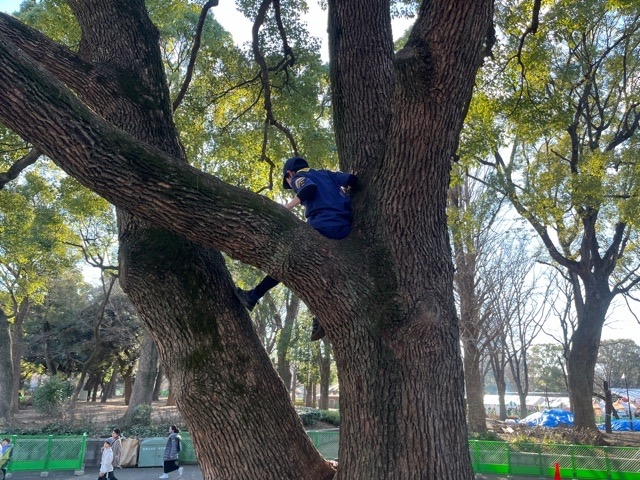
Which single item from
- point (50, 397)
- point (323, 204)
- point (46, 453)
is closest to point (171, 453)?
point (46, 453)

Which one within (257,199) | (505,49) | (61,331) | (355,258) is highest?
(505,49)

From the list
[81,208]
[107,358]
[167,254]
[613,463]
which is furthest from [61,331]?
[167,254]

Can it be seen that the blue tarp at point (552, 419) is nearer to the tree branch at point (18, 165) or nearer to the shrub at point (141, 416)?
the shrub at point (141, 416)

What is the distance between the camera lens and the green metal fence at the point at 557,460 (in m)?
12.0

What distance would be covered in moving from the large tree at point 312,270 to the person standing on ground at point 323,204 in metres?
0.10

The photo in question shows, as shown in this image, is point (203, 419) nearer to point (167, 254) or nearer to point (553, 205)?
point (167, 254)

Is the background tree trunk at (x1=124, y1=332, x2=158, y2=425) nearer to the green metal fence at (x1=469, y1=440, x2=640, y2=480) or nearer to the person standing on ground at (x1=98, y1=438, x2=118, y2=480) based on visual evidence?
the person standing on ground at (x1=98, y1=438, x2=118, y2=480)

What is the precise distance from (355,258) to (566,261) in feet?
52.5

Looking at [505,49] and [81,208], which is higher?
[505,49]

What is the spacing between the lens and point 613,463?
475 inches

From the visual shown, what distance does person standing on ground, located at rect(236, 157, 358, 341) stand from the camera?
3.23 m

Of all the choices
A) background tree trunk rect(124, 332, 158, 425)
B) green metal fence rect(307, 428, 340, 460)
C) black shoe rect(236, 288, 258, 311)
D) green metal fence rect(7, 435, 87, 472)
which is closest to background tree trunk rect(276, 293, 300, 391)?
background tree trunk rect(124, 332, 158, 425)

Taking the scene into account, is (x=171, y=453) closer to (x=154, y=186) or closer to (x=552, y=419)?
(x=154, y=186)

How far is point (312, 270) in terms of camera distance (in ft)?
9.46
